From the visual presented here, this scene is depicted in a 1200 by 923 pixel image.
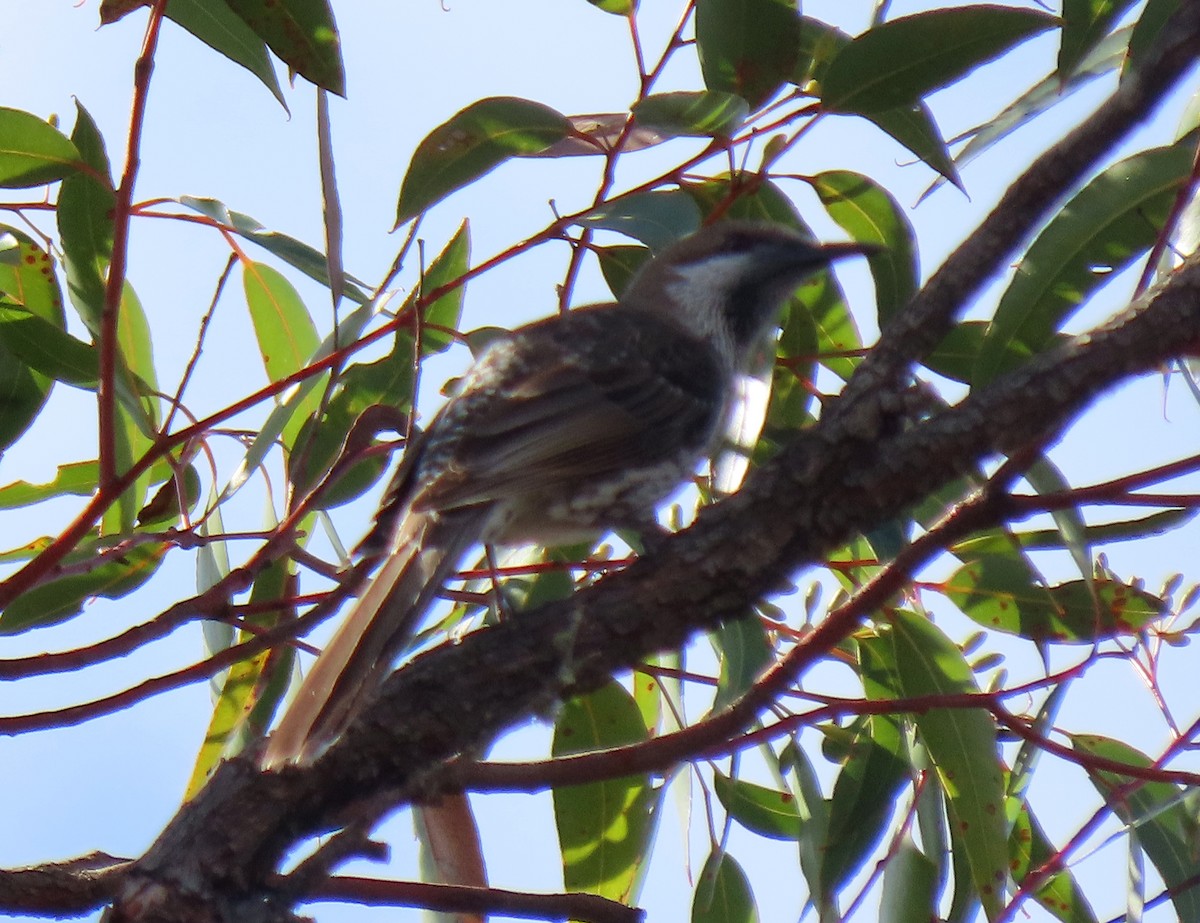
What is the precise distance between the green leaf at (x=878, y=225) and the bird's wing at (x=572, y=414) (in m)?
0.55

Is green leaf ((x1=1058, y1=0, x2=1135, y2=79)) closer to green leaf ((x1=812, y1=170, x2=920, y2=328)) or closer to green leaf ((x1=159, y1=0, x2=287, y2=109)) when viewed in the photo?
green leaf ((x1=812, y1=170, x2=920, y2=328))

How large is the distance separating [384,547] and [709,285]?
59.3 inches

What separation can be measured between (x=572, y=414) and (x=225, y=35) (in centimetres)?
103

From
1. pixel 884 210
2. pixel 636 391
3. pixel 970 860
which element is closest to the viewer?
pixel 970 860

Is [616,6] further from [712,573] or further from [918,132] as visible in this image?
[712,573]

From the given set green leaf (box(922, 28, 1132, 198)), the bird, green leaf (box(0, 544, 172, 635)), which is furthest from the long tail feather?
green leaf (box(922, 28, 1132, 198))

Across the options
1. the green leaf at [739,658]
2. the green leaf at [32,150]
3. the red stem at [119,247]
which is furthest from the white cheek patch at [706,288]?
the red stem at [119,247]

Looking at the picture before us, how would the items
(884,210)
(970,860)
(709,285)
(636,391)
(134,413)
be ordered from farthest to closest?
(709,285) → (636,391) → (884,210) → (970,860) → (134,413)

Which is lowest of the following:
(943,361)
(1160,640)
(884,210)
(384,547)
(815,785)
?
(815,785)

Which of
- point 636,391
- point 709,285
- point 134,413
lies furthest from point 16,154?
point 709,285

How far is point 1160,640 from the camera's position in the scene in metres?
2.86

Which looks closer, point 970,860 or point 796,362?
point 970,860

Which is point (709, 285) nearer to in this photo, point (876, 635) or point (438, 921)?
point (876, 635)

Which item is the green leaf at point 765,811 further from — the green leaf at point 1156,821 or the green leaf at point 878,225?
the green leaf at point 878,225
